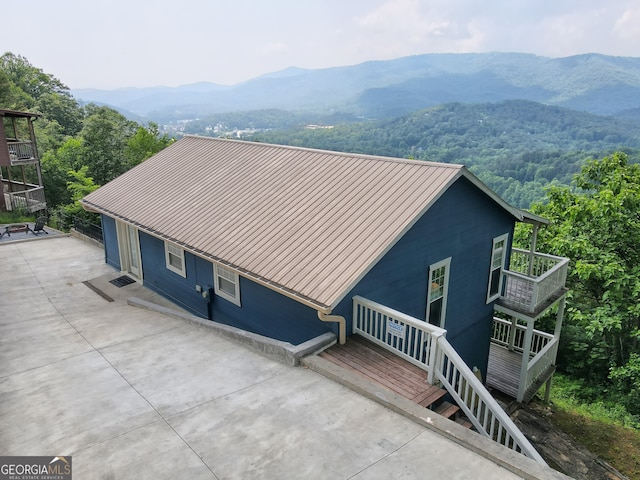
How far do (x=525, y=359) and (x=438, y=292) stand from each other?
3.83m

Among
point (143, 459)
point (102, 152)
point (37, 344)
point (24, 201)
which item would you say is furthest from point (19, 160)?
point (143, 459)

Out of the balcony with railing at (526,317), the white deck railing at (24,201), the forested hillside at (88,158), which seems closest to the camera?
the balcony with railing at (526,317)

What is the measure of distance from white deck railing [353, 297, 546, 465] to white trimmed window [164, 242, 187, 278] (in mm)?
5481

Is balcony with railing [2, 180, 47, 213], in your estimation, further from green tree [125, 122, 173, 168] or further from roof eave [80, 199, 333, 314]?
roof eave [80, 199, 333, 314]

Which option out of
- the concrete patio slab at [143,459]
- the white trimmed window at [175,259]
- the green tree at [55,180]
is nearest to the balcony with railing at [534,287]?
the white trimmed window at [175,259]

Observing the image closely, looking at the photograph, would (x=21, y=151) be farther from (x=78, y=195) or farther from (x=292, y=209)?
(x=292, y=209)

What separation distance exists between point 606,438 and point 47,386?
12.6 metres

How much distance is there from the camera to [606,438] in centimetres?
1172

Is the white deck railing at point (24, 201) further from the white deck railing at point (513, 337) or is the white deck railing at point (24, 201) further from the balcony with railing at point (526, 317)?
the balcony with railing at point (526, 317)

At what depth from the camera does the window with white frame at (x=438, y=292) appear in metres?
9.63

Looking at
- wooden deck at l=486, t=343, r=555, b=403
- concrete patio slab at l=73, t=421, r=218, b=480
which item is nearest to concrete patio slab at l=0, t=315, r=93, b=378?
concrete patio slab at l=73, t=421, r=218, b=480

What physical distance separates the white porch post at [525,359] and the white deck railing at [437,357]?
4748mm

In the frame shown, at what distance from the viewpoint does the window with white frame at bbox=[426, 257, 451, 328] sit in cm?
963

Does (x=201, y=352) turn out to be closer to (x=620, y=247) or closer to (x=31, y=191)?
(x=620, y=247)
